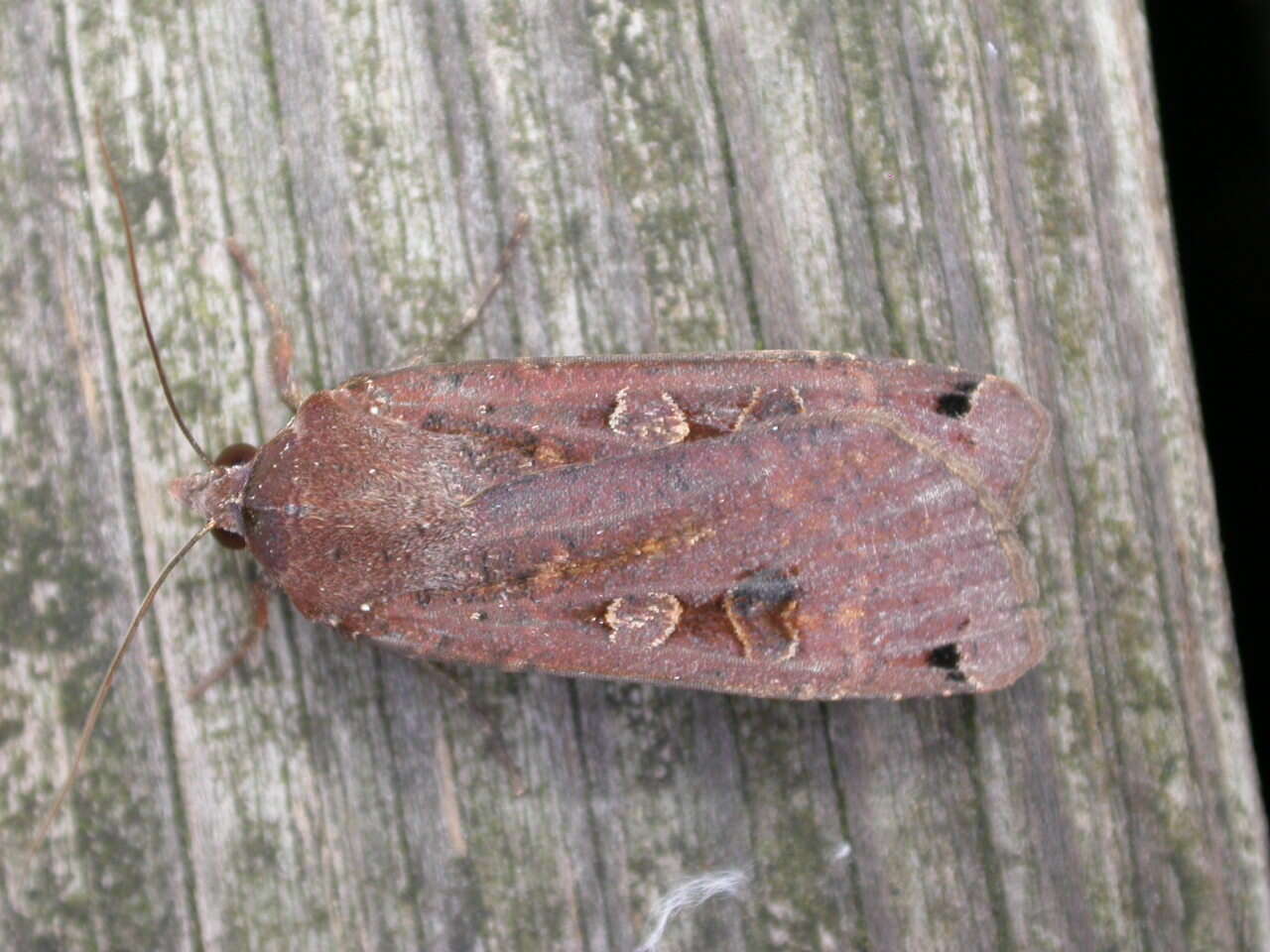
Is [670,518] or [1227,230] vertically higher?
[1227,230]

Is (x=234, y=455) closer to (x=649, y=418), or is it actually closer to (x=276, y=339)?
(x=276, y=339)

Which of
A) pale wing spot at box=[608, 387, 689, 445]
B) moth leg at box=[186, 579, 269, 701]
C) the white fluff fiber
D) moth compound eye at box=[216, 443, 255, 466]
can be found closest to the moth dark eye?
moth compound eye at box=[216, 443, 255, 466]

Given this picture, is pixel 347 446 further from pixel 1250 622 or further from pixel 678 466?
pixel 1250 622

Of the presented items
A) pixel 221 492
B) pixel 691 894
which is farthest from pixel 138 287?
pixel 691 894

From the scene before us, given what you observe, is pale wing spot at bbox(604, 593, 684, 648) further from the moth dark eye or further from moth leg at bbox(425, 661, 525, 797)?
the moth dark eye

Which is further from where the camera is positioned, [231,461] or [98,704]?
[231,461]

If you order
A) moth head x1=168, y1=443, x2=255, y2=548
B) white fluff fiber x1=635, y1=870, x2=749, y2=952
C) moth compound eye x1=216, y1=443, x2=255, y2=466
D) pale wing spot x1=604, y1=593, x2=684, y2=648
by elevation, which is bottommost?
white fluff fiber x1=635, y1=870, x2=749, y2=952

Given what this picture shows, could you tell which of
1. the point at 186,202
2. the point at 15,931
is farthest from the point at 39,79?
the point at 15,931
